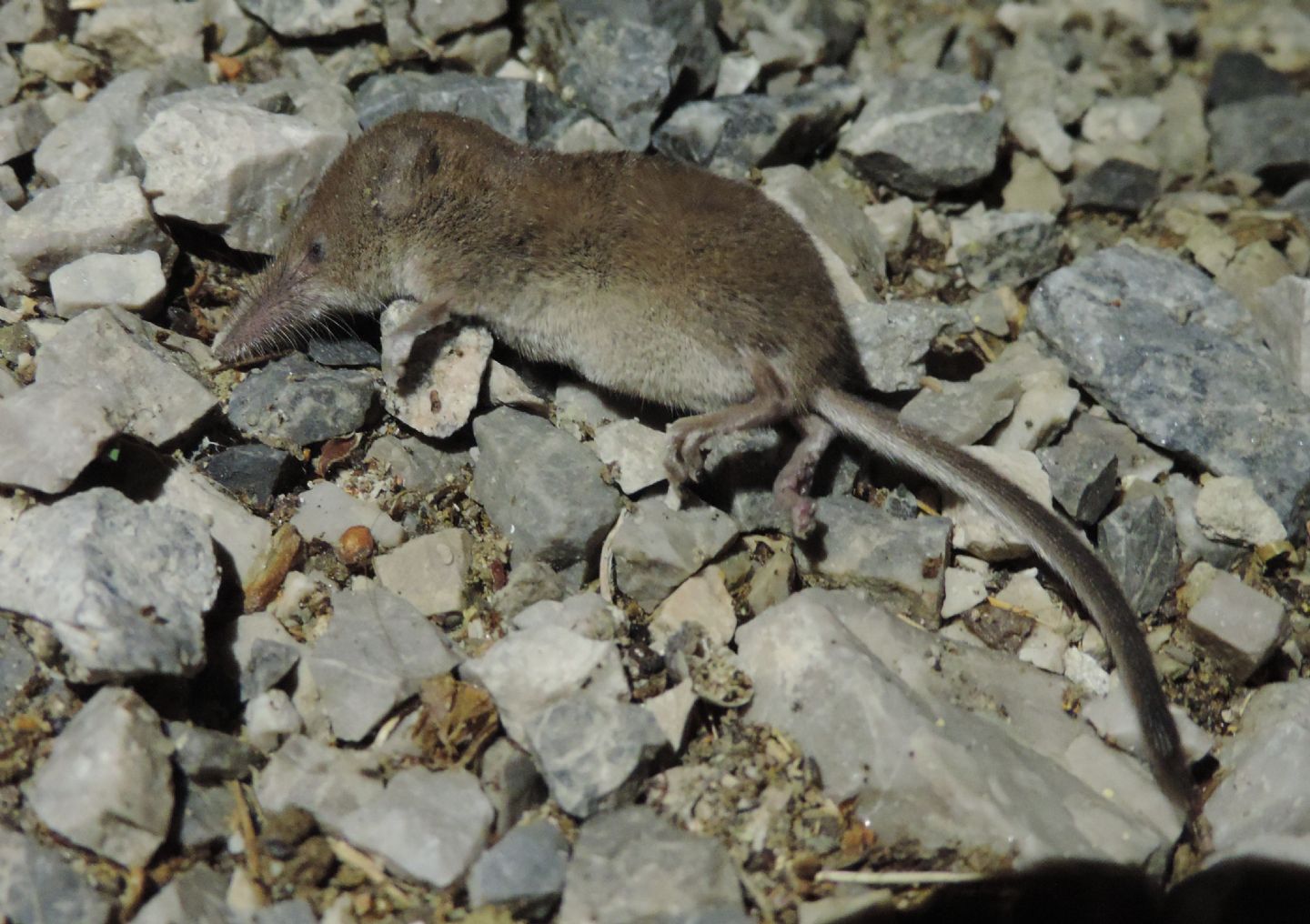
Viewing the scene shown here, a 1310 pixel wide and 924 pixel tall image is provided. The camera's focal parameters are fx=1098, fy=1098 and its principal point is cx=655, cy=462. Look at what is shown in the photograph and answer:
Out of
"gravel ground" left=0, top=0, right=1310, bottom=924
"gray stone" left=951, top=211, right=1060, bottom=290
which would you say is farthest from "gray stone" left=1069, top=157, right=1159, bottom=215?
"gray stone" left=951, top=211, right=1060, bottom=290

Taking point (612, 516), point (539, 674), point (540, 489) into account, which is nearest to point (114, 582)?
point (539, 674)

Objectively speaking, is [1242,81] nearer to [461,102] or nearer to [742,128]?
[742,128]

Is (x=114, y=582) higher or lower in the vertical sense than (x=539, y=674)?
higher

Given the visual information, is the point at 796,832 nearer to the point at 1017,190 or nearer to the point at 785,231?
the point at 785,231

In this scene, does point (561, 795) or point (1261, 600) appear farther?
point (1261, 600)

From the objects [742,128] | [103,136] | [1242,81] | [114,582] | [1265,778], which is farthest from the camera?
[1242,81]

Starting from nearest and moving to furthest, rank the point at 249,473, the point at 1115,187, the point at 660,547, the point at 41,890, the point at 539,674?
the point at 41,890, the point at 539,674, the point at 660,547, the point at 249,473, the point at 1115,187

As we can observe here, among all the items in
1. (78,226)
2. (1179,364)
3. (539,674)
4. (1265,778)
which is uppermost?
(78,226)

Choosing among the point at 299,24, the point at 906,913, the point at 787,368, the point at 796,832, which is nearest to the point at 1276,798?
the point at 906,913

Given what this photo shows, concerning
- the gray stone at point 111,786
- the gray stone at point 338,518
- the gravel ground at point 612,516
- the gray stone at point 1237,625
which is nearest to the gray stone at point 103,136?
the gravel ground at point 612,516
